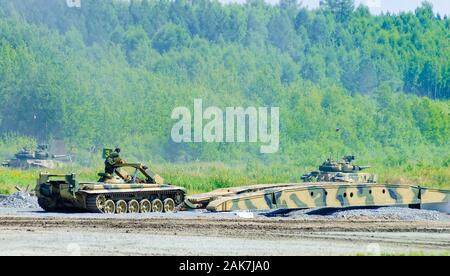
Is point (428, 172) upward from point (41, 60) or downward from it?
downward

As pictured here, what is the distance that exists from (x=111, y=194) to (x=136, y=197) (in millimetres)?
1004

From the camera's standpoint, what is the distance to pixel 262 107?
90500 millimetres

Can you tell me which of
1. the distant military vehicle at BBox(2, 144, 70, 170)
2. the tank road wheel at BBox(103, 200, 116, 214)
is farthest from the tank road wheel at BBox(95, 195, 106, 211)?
the distant military vehicle at BBox(2, 144, 70, 170)

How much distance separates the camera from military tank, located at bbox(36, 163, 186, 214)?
31719 mm

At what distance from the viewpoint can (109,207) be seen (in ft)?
105

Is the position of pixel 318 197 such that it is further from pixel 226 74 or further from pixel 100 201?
pixel 226 74

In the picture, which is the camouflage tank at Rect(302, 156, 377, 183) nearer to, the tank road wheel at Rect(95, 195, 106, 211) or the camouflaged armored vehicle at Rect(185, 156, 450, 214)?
the camouflaged armored vehicle at Rect(185, 156, 450, 214)

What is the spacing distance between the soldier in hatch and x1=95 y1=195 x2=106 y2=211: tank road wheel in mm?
1133

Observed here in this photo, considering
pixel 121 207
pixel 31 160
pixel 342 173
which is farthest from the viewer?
pixel 31 160

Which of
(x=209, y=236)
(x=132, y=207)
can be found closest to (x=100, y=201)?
(x=132, y=207)

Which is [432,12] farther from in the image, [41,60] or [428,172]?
[428,172]
